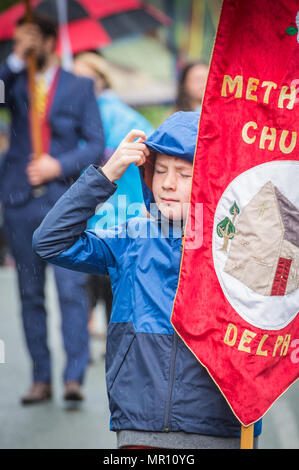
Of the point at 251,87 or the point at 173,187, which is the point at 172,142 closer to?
the point at 173,187

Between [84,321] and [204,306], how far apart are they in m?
2.88

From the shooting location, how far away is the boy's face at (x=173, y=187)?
2.86 meters

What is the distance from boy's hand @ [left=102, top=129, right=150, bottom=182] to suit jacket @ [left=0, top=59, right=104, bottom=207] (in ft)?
8.14

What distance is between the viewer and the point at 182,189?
113 inches

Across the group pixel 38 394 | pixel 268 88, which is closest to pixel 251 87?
pixel 268 88

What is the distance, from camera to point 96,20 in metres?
7.07

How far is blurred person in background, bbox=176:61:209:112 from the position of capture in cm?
558

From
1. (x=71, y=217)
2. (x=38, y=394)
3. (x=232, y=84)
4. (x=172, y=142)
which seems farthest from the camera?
(x=38, y=394)

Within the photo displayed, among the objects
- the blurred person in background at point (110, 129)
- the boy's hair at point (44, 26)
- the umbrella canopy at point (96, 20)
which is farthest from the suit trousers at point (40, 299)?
the umbrella canopy at point (96, 20)

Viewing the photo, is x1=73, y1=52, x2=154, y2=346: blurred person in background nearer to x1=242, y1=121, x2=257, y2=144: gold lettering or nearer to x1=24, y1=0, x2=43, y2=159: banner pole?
x1=24, y1=0, x2=43, y2=159: banner pole

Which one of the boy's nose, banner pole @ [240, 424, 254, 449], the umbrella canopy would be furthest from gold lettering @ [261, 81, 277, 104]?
the umbrella canopy

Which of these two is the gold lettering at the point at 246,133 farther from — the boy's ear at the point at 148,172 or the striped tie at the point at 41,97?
the striped tie at the point at 41,97

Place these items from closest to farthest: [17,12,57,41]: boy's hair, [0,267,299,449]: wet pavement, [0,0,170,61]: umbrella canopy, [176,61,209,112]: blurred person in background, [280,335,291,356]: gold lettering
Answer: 1. [280,335,291,356]: gold lettering
2. [0,267,299,449]: wet pavement
3. [17,12,57,41]: boy's hair
4. [176,61,209,112]: blurred person in background
5. [0,0,170,61]: umbrella canopy

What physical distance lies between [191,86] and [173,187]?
2997 mm
